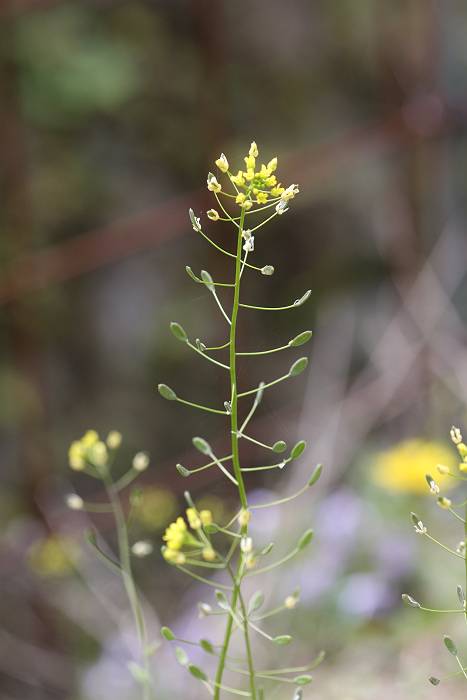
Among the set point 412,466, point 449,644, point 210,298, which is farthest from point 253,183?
point 210,298

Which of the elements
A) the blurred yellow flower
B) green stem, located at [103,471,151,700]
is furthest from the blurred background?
green stem, located at [103,471,151,700]

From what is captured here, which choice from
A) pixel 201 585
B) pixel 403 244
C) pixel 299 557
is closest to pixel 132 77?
pixel 403 244

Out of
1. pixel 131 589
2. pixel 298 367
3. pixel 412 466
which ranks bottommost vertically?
pixel 412 466

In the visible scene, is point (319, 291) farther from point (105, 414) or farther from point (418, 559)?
point (418, 559)

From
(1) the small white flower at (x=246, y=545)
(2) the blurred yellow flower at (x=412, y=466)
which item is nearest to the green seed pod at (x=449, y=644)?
(1) the small white flower at (x=246, y=545)

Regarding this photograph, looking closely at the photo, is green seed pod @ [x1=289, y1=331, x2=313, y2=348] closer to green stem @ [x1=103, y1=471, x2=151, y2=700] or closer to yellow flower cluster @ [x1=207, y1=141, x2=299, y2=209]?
yellow flower cluster @ [x1=207, y1=141, x2=299, y2=209]

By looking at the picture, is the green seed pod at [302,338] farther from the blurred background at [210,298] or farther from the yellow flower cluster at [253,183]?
the blurred background at [210,298]

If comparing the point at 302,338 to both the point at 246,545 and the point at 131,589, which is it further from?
the point at 131,589
